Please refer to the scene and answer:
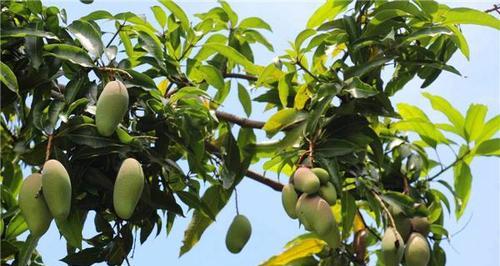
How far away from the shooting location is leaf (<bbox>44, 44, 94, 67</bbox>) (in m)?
1.24

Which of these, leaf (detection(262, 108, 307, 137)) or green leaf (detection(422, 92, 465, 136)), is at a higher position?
leaf (detection(262, 108, 307, 137))

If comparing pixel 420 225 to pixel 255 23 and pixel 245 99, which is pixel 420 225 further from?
pixel 255 23

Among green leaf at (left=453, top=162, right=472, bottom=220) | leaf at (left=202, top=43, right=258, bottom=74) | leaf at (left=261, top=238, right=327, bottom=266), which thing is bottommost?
leaf at (left=261, top=238, right=327, bottom=266)

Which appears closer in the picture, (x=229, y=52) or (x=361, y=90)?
(x=361, y=90)

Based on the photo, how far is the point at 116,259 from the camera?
137cm

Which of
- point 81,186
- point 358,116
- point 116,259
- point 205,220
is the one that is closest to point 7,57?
point 81,186

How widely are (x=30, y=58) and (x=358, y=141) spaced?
1.79ft

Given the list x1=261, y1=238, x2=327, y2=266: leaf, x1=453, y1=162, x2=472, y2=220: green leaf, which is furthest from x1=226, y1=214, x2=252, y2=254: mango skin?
x1=453, y1=162, x2=472, y2=220: green leaf

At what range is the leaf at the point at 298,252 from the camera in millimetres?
1790

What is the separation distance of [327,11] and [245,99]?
0.71 feet

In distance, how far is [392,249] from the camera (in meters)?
1.27

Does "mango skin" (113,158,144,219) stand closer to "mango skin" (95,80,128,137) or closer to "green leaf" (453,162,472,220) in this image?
"mango skin" (95,80,128,137)

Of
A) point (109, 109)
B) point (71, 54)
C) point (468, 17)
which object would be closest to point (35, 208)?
point (109, 109)

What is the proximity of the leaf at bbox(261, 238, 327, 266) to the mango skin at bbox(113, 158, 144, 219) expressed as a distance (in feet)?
2.49
